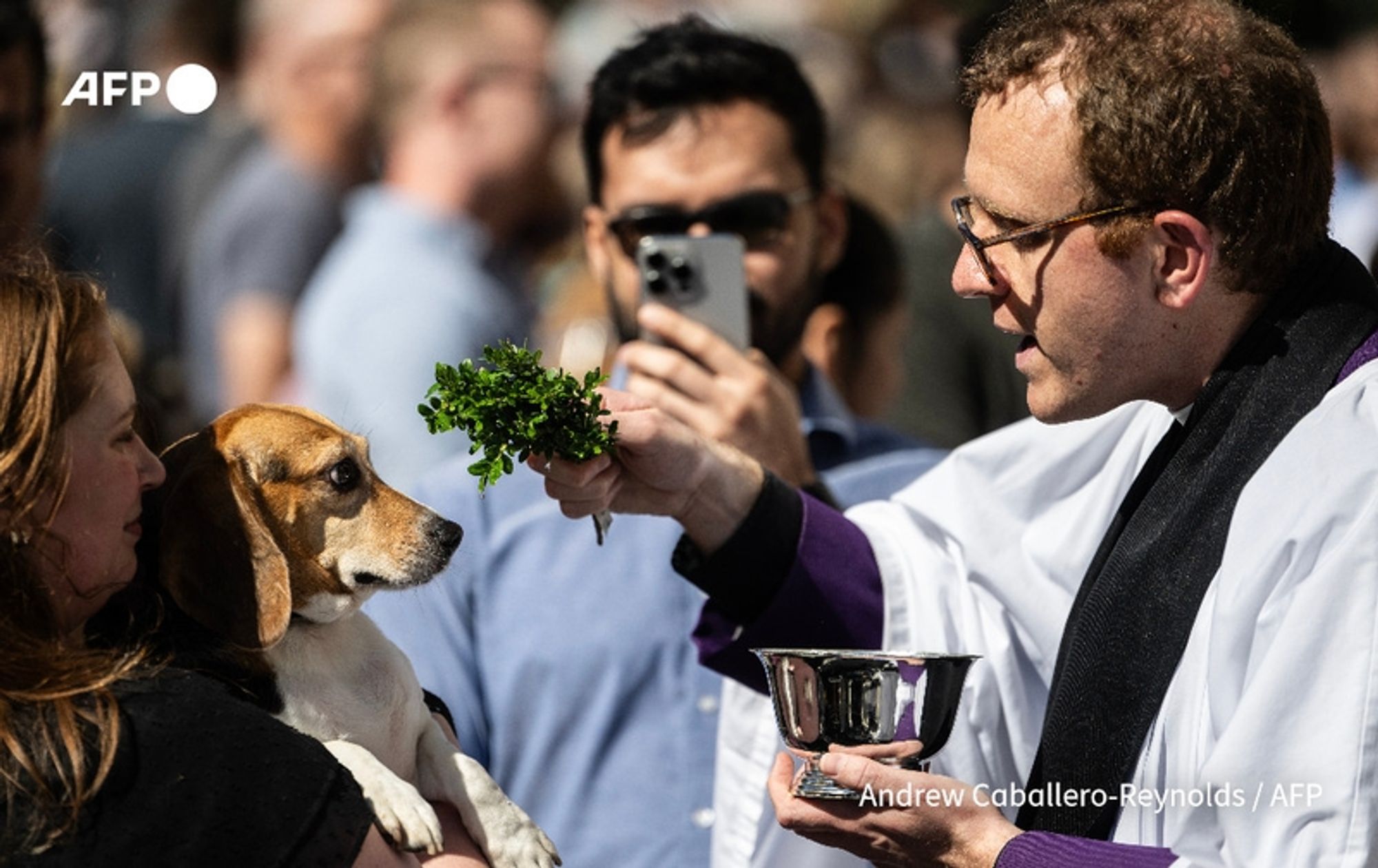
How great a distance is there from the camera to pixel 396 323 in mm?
6609

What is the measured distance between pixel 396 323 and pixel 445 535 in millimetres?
3768

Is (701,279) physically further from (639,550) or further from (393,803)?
(393,803)

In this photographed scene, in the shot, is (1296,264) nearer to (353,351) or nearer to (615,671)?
(615,671)

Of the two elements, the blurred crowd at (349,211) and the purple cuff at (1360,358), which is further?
the blurred crowd at (349,211)

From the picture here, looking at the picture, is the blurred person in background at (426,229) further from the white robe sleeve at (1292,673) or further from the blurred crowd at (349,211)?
the white robe sleeve at (1292,673)

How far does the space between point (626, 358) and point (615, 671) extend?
0.68 meters

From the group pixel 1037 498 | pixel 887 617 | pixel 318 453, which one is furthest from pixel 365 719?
pixel 1037 498

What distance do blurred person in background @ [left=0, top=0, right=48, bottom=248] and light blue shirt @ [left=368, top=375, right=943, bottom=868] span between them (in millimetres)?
1432

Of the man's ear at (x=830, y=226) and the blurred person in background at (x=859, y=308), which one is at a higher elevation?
the man's ear at (x=830, y=226)

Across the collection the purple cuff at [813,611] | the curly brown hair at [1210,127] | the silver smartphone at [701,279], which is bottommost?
the purple cuff at [813,611]

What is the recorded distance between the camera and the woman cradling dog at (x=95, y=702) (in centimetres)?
239

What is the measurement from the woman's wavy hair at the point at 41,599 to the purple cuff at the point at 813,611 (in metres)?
1.44

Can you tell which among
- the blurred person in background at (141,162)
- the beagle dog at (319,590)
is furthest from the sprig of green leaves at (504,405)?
the blurred person in background at (141,162)

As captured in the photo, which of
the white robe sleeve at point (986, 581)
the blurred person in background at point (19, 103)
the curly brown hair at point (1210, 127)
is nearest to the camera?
the curly brown hair at point (1210, 127)
